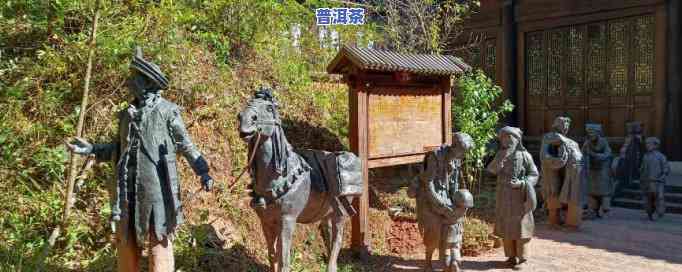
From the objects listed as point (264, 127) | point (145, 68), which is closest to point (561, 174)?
point (264, 127)

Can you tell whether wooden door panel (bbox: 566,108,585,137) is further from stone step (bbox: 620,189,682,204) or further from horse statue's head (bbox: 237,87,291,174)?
horse statue's head (bbox: 237,87,291,174)

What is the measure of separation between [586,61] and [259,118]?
11.2 meters

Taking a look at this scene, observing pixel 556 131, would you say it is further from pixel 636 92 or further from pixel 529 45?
pixel 529 45

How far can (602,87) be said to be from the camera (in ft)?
40.6

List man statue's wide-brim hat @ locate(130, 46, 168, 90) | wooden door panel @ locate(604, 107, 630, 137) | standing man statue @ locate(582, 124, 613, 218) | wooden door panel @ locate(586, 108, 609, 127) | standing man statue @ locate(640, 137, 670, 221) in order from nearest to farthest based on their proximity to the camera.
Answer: man statue's wide-brim hat @ locate(130, 46, 168, 90)
standing man statue @ locate(640, 137, 670, 221)
standing man statue @ locate(582, 124, 613, 218)
wooden door panel @ locate(604, 107, 630, 137)
wooden door panel @ locate(586, 108, 609, 127)

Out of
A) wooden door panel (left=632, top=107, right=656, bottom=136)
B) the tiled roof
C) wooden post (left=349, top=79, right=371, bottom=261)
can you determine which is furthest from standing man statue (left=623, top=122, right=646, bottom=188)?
wooden post (left=349, top=79, right=371, bottom=261)

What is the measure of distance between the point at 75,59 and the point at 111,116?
0.83 metres

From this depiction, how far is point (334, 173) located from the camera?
472cm

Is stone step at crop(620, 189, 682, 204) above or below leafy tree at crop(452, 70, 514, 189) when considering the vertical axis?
below

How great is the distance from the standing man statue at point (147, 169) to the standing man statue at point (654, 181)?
27.9 feet

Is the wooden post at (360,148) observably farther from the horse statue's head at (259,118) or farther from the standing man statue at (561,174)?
the standing man statue at (561,174)

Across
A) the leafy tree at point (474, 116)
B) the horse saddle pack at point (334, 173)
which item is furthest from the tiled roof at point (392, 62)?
the leafy tree at point (474, 116)

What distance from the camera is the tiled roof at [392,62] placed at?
19.1 feet

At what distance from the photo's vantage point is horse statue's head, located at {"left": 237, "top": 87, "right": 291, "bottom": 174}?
12.4 ft
